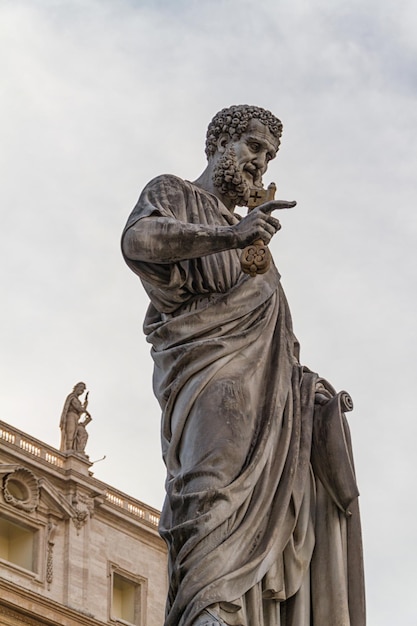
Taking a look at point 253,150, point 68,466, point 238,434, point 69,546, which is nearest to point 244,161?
point 253,150

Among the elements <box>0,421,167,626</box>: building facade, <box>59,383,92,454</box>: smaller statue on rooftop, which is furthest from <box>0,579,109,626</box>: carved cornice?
<box>59,383,92,454</box>: smaller statue on rooftop

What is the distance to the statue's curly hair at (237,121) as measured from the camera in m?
7.23

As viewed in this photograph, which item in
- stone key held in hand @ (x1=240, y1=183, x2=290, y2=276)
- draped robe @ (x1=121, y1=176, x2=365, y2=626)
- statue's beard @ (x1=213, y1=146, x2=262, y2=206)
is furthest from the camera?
statue's beard @ (x1=213, y1=146, x2=262, y2=206)

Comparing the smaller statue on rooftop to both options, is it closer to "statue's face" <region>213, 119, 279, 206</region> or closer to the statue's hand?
"statue's face" <region>213, 119, 279, 206</region>

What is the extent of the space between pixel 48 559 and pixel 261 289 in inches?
1772

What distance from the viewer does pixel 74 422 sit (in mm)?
55531

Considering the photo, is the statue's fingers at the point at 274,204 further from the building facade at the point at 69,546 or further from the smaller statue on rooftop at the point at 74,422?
the smaller statue on rooftop at the point at 74,422

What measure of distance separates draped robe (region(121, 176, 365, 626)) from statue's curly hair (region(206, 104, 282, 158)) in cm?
29

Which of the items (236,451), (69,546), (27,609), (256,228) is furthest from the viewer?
(69,546)

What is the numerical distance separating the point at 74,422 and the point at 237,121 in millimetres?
48681

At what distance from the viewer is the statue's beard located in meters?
7.20

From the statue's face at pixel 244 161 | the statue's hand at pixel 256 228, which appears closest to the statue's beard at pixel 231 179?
the statue's face at pixel 244 161

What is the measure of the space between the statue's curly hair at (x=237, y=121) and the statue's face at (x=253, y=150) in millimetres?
21

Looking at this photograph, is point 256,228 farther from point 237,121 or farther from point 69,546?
point 69,546
